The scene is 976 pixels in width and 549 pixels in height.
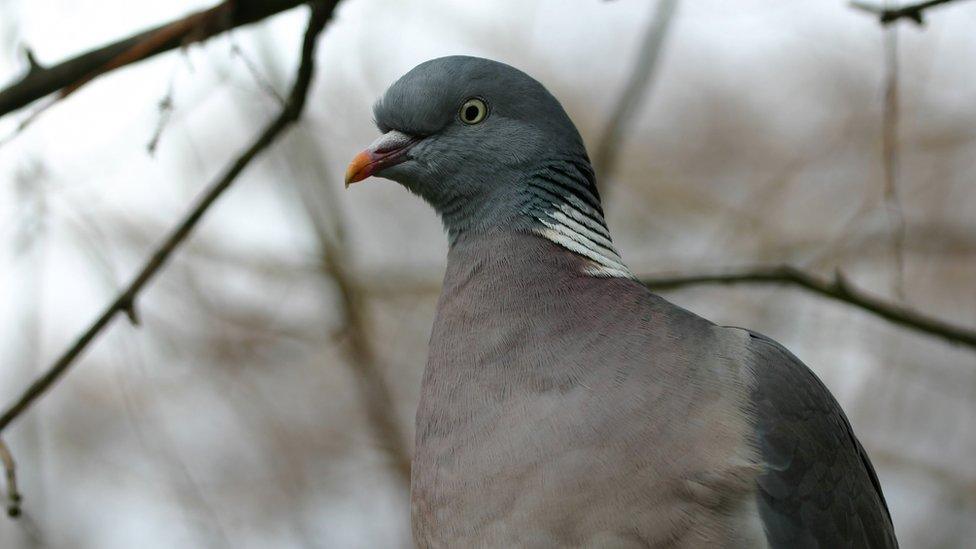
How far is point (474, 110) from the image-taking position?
10.9 feet

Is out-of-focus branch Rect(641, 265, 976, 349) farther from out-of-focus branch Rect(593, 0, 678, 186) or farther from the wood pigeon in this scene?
out-of-focus branch Rect(593, 0, 678, 186)

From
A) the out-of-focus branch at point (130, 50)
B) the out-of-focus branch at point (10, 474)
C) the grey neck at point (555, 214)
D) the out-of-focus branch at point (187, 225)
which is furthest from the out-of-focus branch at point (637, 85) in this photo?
the out-of-focus branch at point (10, 474)

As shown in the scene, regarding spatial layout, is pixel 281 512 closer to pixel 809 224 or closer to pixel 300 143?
Answer: pixel 300 143

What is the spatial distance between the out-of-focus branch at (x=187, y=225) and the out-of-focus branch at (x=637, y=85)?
1531 mm

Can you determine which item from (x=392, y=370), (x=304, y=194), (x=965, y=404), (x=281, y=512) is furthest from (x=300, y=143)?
(x=965, y=404)

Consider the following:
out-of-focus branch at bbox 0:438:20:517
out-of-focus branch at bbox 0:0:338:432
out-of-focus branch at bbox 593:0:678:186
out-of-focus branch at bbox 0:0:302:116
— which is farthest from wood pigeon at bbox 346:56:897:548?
out-of-focus branch at bbox 593:0:678:186

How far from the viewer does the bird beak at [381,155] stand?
324cm

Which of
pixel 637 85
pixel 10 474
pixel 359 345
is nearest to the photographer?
pixel 10 474

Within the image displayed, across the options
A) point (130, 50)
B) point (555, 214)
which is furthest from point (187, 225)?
point (555, 214)

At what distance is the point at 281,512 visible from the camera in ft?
20.8

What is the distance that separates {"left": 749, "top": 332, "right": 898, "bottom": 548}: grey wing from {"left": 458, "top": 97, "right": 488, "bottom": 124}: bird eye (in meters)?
1.01

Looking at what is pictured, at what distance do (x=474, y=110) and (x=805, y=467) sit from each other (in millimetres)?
1389

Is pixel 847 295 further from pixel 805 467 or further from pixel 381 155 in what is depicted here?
pixel 381 155

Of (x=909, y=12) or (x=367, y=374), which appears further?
(x=367, y=374)
